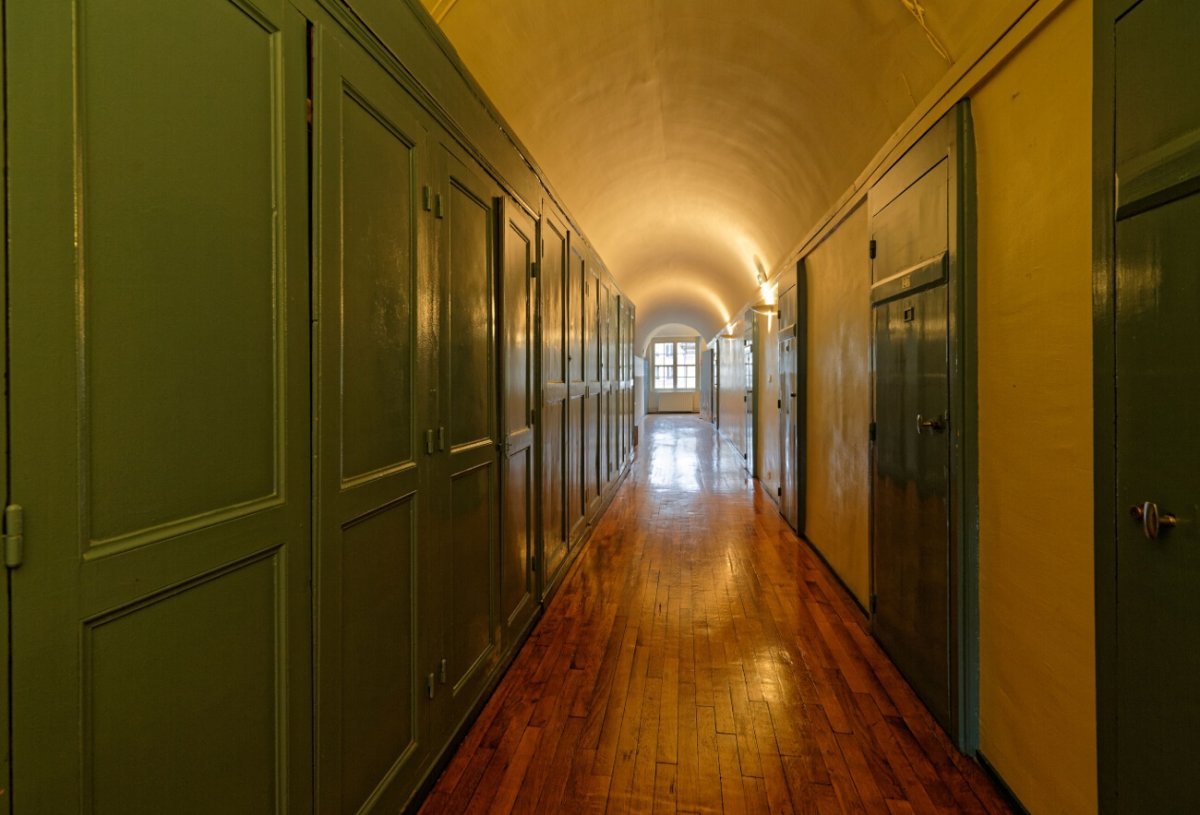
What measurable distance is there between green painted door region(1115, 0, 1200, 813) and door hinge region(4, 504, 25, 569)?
2047 mm

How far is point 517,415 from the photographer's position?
3.21 meters

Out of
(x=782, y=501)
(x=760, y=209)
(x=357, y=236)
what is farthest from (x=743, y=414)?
(x=357, y=236)

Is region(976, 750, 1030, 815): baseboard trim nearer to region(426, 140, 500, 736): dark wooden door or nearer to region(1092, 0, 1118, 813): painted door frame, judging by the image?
region(1092, 0, 1118, 813): painted door frame

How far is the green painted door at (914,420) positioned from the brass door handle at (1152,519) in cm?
101

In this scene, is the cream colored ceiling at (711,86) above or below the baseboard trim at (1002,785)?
above

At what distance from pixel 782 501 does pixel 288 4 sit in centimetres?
584

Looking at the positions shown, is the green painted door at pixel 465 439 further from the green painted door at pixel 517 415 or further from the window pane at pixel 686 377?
the window pane at pixel 686 377

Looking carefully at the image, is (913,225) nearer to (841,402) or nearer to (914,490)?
(914,490)

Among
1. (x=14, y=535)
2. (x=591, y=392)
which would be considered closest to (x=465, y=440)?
(x=14, y=535)

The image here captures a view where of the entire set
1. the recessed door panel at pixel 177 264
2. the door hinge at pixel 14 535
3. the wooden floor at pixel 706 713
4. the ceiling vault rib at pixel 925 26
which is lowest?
the wooden floor at pixel 706 713

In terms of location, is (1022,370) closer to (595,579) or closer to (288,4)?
(288,4)

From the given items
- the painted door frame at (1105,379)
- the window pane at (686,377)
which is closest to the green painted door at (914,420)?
the painted door frame at (1105,379)

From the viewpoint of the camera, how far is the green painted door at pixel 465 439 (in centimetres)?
216

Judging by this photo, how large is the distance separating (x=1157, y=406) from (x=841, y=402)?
2.77m
